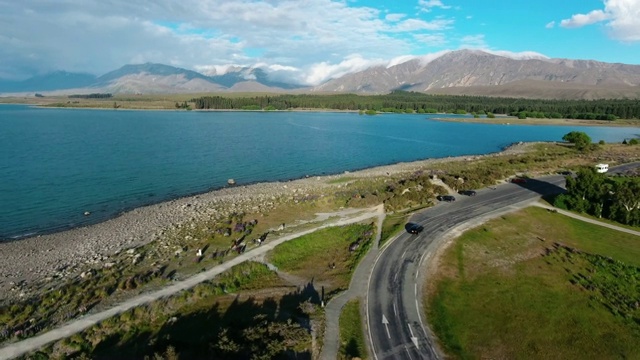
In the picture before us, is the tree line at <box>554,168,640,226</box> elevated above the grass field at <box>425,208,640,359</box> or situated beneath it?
elevated above

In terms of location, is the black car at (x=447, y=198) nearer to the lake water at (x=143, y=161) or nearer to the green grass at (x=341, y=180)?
the green grass at (x=341, y=180)

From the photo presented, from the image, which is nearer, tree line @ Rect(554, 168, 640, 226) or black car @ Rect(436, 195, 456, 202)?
tree line @ Rect(554, 168, 640, 226)

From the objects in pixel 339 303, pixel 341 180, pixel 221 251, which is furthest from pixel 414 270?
pixel 341 180

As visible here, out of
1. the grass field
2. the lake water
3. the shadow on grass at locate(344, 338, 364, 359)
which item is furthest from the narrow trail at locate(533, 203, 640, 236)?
the lake water

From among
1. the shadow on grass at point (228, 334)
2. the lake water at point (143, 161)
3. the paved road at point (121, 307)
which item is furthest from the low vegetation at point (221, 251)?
the lake water at point (143, 161)

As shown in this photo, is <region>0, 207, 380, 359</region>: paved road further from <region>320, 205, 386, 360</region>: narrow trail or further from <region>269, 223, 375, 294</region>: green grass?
<region>320, 205, 386, 360</region>: narrow trail

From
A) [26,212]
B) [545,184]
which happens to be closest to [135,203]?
[26,212]
